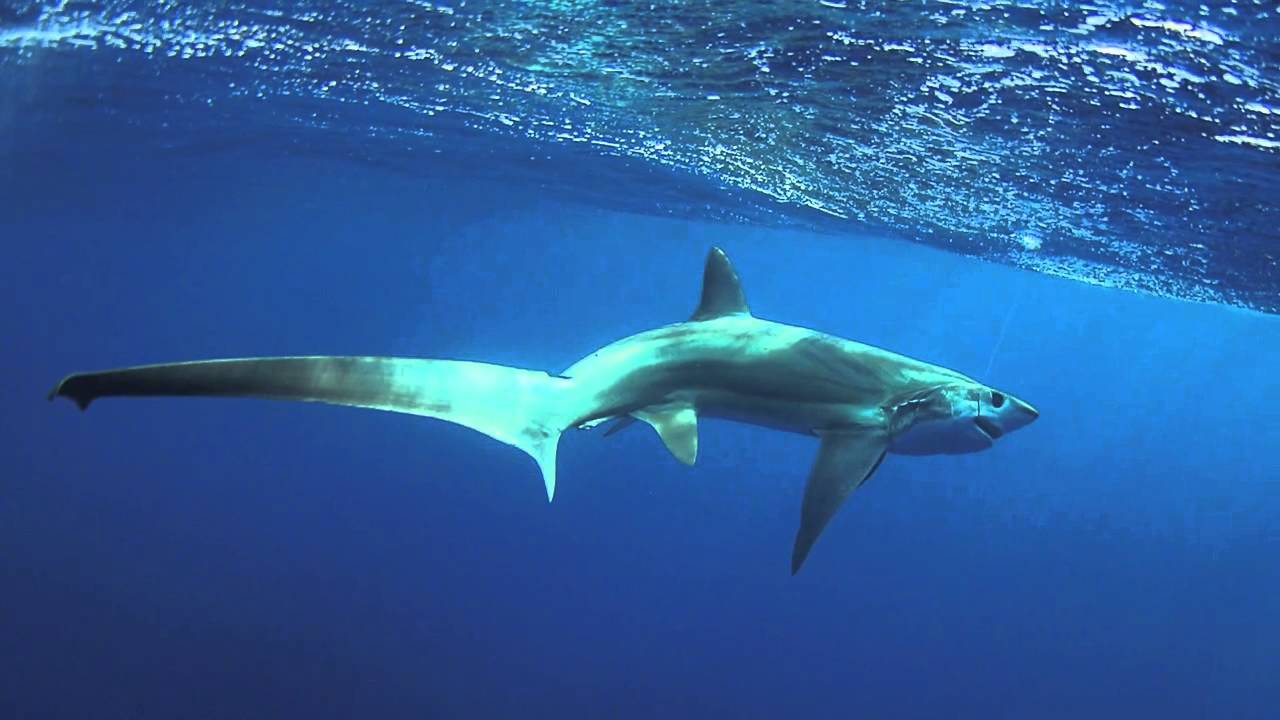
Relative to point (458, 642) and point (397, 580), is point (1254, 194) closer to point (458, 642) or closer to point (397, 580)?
point (458, 642)

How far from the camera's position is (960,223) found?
960 inches

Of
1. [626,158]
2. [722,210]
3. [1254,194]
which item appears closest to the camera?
[1254,194]

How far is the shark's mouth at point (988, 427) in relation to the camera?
6.57m

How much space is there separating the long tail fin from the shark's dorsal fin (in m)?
2.13

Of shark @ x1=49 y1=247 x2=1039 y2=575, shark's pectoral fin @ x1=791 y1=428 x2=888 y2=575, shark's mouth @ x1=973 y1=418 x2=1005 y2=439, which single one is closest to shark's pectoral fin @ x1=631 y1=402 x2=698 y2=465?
shark @ x1=49 y1=247 x2=1039 y2=575

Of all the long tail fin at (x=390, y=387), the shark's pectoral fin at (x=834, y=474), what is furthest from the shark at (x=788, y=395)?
the long tail fin at (x=390, y=387)

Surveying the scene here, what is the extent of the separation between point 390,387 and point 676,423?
2.61 m

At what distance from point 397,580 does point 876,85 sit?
72.8 ft

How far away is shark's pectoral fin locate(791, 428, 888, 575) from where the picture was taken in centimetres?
587

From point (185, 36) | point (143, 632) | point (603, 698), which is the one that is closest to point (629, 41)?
point (185, 36)

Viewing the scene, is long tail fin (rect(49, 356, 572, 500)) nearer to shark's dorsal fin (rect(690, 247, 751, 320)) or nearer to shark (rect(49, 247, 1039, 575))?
shark (rect(49, 247, 1039, 575))

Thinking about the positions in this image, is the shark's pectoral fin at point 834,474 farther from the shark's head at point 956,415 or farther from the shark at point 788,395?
the shark's head at point 956,415

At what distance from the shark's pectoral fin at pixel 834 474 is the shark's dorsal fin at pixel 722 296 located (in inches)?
53.7

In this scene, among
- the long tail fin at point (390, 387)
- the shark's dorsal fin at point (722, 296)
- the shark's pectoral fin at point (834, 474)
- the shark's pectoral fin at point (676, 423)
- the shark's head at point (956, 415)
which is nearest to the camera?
the long tail fin at point (390, 387)
